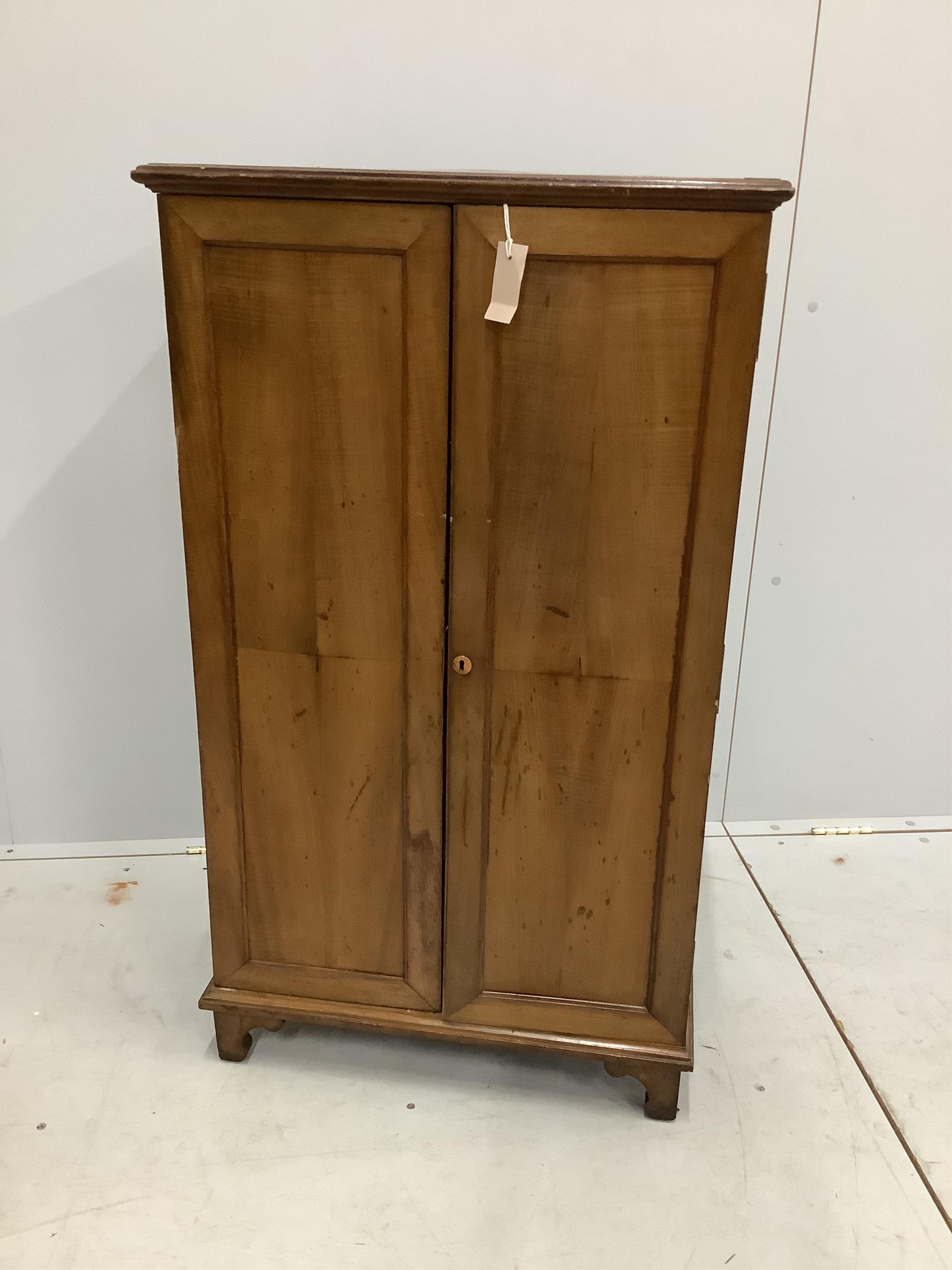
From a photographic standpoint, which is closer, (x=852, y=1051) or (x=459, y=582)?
(x=459, y=582)

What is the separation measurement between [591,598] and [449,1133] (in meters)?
0.93

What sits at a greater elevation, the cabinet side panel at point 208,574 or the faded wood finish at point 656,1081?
the cabinet side panel at point 208,574

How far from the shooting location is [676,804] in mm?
1451

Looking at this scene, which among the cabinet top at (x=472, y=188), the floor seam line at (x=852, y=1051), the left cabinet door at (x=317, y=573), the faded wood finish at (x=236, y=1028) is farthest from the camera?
the faded wood finish at (x=236, y=1028)

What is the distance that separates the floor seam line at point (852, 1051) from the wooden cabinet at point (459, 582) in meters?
0.38

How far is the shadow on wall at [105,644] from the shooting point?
79.3 inches

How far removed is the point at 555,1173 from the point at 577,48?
A: 202 centimetres

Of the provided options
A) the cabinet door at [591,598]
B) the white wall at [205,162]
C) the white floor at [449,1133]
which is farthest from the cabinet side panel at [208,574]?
the white wall at [205,162]

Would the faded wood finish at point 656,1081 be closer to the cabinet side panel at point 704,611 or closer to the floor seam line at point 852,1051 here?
the cabinet side panel at point 704,611

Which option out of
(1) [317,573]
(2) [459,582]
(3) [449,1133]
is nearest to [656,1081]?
(3) [449,1133]

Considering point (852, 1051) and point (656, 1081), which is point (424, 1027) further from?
point (852, 1051)

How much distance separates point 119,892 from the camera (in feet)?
6.95

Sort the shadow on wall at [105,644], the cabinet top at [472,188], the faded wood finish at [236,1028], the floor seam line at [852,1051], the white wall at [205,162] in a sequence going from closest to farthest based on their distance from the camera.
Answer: the cabinet top at [472,188] < the floor seam line at [852,1051] < the faded wood finish at [236,1028] < the white wall at [205,162] < the shadow on wall at [105,644]

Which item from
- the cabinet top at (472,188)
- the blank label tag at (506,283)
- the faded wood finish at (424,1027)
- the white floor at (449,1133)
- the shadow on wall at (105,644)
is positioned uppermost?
the cabinet top at (472,188)
